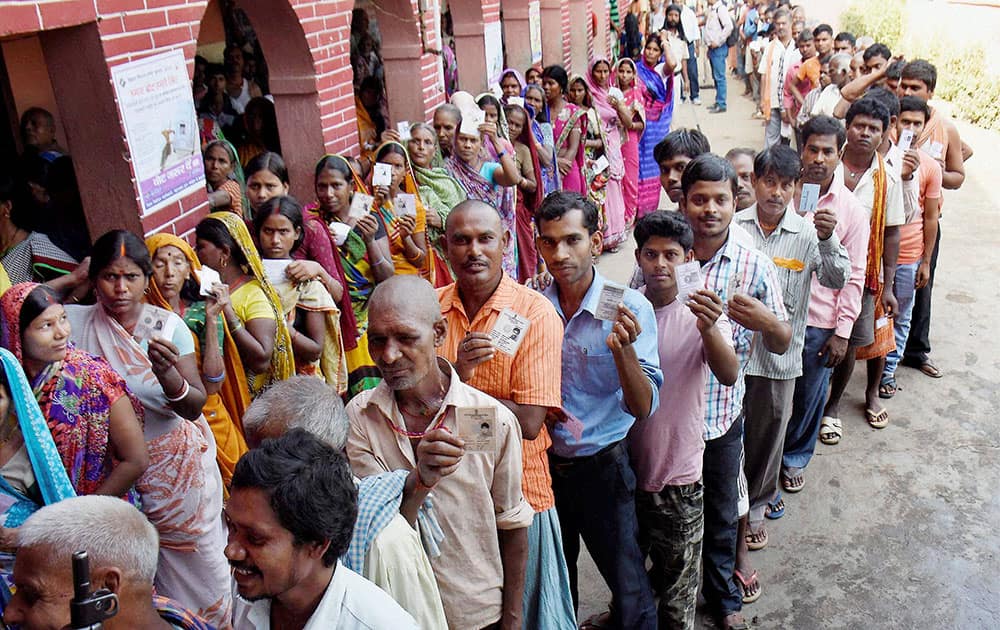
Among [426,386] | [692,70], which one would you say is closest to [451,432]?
[426,386]

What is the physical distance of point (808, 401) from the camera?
15.0ft

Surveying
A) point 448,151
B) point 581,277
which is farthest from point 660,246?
point 448,151

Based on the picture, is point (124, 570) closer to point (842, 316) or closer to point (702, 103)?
point (842, 316)

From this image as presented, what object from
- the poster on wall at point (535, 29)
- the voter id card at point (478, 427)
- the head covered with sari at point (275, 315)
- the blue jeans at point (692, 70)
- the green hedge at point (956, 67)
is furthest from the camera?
the blue jeans at point (692, 70)

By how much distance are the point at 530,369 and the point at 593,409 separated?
0.45 meters

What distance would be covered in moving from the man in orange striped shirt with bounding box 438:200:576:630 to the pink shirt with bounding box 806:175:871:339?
2.16 meters

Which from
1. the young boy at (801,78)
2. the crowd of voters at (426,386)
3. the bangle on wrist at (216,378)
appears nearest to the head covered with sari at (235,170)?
the crowd of voters at (426,386)

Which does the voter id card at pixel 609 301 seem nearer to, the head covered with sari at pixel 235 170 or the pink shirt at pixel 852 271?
the pink shirt at pixel 852 271

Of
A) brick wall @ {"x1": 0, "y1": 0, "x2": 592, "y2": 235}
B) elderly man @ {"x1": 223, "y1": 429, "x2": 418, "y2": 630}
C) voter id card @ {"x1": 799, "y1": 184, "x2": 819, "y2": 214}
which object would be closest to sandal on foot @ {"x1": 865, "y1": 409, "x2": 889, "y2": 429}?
voter id card @ {"x1": 799, "y1": 184, "x2": 819, "y2": 214}

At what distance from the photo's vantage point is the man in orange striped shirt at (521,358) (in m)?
2.57

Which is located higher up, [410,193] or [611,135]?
[410,193]

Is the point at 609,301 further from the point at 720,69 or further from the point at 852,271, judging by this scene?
the point at 720,69

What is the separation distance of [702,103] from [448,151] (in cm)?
1265

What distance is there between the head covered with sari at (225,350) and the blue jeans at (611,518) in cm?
139
